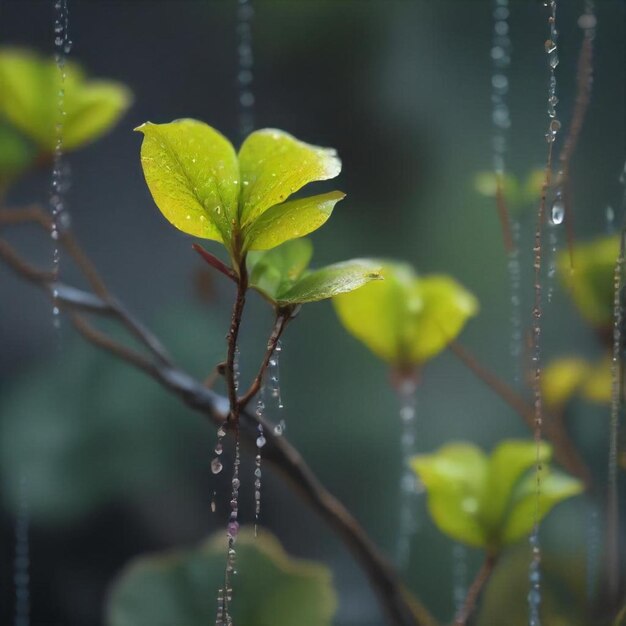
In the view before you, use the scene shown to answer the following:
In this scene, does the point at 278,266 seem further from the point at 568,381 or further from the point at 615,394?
the point at 568,381

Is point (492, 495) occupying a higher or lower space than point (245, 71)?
lower

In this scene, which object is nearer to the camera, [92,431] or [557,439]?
[557,439]

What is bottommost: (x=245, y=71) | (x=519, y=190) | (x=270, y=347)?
(x=270, y=347)

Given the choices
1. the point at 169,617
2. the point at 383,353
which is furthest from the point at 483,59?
the point at 169,617

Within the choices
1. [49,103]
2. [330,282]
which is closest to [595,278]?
[330,282]

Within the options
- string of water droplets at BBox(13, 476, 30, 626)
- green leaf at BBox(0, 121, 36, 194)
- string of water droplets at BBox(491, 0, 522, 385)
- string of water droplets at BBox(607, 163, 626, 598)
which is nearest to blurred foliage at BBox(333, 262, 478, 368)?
string of water droplets at BBox(607, 163, 626, 598)

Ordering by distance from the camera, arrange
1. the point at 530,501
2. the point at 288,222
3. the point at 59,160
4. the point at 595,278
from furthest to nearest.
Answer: the point at 59,160 → the point at 595,278 → the point at 530,501 → the point at 288,222

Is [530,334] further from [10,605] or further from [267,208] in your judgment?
[10,605]
